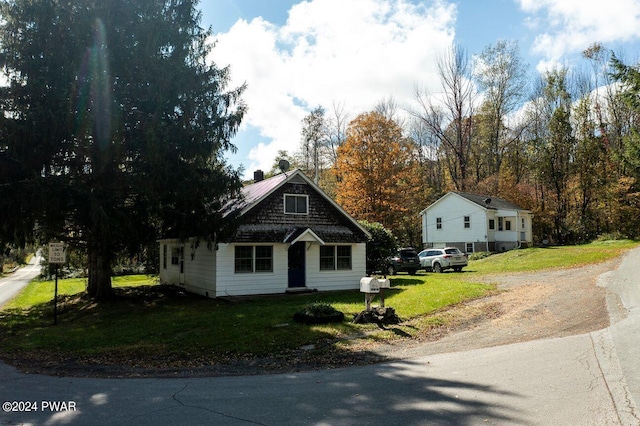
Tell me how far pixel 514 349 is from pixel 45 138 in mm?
14562

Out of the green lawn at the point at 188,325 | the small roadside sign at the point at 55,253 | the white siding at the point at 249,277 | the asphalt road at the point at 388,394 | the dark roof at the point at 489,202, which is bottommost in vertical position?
the green lawn at the point at 188,325

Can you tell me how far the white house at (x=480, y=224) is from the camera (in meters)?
41.2

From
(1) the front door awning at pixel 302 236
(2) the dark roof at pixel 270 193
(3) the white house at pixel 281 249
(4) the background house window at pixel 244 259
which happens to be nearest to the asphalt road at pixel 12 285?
(3) the white house at pixel 281 249

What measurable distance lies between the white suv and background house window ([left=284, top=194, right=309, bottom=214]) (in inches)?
505

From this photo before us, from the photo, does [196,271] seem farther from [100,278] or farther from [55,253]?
[55,253]

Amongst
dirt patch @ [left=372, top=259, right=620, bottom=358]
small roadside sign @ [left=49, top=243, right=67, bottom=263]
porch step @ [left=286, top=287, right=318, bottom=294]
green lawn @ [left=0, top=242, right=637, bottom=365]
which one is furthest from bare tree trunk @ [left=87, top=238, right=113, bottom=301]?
dirt patch @ [left=372, top=259, right=620, bottom=358]

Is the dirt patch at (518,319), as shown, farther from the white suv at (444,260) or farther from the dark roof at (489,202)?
the dark roof at (489,202)

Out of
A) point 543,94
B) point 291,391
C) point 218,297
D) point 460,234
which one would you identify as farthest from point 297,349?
point 543,94

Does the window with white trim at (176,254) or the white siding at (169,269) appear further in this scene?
the white siding at (169,269)

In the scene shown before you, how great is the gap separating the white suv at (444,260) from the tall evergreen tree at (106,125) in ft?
57.1

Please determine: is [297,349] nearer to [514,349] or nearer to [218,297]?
[514,349]

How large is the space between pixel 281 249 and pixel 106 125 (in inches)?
343

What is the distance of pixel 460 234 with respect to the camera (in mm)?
42781

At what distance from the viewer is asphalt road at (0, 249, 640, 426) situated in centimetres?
538
